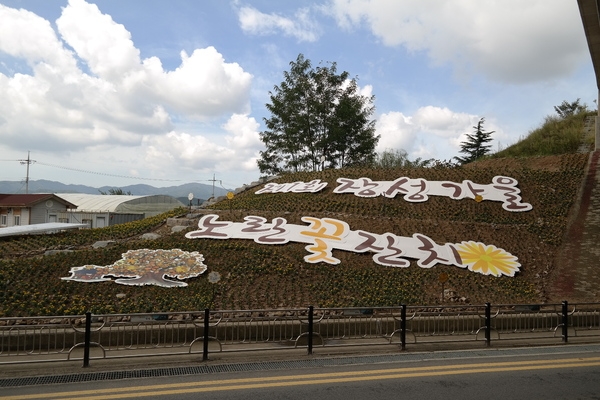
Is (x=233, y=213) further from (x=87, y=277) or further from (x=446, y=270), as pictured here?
(x=446, y=270)

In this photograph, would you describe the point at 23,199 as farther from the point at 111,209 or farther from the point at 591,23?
the point at 591,23

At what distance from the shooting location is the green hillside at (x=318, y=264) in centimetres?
1234

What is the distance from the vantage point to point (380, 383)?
6.93 m

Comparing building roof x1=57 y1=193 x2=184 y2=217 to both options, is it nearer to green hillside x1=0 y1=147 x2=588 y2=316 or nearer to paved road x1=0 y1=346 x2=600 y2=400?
green hillside x1=0 y1=147 x2=588 y2=316

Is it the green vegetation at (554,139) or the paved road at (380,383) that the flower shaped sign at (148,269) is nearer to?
the paved road at (380,383)

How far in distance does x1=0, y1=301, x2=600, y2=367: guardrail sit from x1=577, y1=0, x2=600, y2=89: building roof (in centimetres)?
931

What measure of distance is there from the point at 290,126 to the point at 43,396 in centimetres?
3835

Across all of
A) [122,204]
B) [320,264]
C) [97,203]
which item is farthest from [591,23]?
[97,203]

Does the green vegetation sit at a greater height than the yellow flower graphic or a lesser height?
greater

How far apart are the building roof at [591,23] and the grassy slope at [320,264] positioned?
7.10m

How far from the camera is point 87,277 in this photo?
A: 13133mm

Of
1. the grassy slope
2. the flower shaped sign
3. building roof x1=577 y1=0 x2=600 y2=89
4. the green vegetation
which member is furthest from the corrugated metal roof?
building roof x1=577 y1=0 x2=600 y2=89

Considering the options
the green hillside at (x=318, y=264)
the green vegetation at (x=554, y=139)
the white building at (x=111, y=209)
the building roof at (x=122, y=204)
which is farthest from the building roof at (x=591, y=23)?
the building roof at (x=122, y=204)

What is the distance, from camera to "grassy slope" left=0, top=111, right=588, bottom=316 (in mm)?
12312
